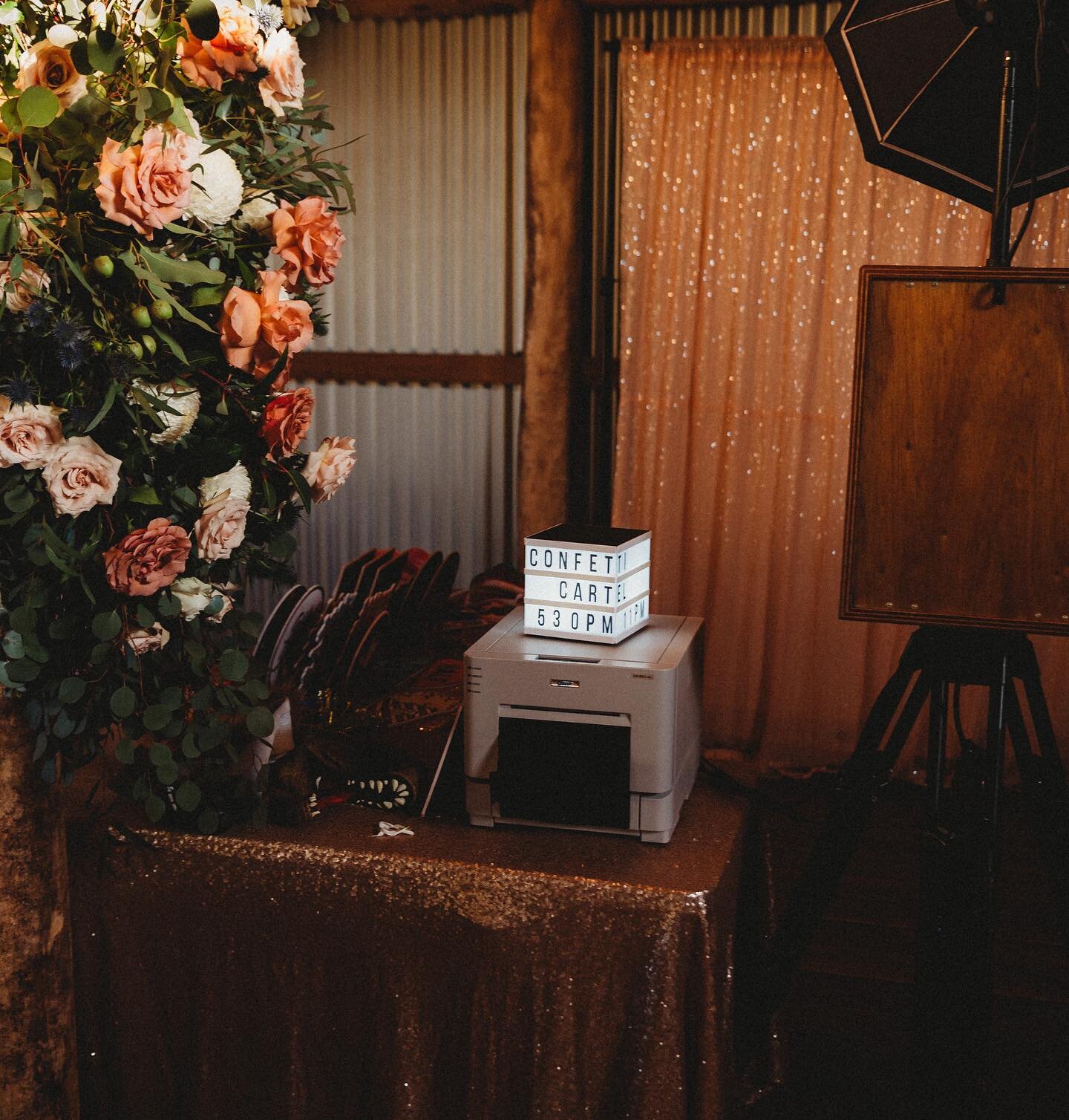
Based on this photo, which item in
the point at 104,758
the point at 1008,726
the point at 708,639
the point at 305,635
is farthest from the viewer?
the point at 708,639

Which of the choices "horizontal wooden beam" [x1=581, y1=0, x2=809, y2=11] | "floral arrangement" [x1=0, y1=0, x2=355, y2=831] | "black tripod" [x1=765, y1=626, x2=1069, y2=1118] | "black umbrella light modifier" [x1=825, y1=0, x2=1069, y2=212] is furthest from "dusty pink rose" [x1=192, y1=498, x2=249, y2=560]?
"horizontal wooden beam" [x1=581, y1=0, x2=809, y2=11]

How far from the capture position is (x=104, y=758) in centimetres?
172

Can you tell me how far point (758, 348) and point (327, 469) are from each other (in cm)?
248

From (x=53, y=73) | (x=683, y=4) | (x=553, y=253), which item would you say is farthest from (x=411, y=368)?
(x=53, y=73)

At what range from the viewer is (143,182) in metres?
1.08

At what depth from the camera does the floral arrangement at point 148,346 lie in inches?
43.9

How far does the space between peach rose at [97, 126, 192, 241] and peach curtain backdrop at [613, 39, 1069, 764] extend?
2.54 meters

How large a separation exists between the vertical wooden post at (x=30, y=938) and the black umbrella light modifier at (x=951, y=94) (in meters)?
1.41

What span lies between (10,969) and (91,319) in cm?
80

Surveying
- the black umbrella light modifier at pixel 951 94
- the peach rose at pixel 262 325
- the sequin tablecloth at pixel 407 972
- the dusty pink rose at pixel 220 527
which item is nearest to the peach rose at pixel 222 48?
the peach rose at pixel 262 325

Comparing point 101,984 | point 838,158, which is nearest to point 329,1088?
point 101,984

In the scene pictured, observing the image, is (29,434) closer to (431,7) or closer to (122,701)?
(122,701)

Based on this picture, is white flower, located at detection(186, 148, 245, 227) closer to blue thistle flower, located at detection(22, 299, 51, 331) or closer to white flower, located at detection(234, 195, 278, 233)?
white flower, located at detection(234, 195, 278, 233)

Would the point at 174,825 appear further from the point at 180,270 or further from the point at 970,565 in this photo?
the point at 970,565
